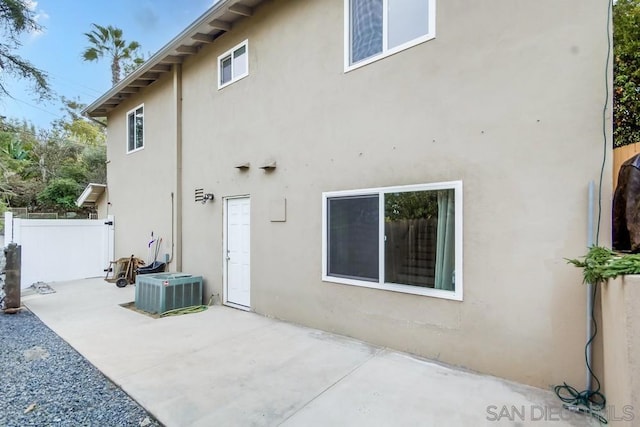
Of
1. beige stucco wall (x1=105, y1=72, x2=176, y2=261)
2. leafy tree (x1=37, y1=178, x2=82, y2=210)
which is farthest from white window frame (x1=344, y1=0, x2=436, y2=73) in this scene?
leafy tree (x1=37, y1=178, x2=82, y2=210)

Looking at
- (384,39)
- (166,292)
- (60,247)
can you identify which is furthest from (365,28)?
(60,247)

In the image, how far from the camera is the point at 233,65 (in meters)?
6.68

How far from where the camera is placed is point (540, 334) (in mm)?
3254

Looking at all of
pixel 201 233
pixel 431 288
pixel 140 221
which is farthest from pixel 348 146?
pixel 140 221

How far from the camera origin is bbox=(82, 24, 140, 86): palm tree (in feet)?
61.7

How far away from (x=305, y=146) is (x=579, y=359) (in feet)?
13.7

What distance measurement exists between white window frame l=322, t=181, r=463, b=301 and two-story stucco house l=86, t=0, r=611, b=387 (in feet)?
0.07

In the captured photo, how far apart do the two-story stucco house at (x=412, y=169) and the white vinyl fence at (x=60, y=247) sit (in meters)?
5.11

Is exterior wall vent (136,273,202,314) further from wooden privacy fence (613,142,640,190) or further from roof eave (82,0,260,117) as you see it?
wooden privacy fence (613,142,640,190)

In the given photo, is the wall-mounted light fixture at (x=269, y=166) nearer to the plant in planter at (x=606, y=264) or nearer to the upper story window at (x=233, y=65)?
the upper story window at (x=233, y=65)

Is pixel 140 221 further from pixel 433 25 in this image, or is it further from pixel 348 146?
pixel 433 25

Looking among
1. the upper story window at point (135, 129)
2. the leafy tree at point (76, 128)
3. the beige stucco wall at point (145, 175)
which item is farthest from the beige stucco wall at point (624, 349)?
the leafy tree at point (76, 128)

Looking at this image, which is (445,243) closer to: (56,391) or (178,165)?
(56,391)

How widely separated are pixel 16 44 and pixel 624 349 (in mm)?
12809
